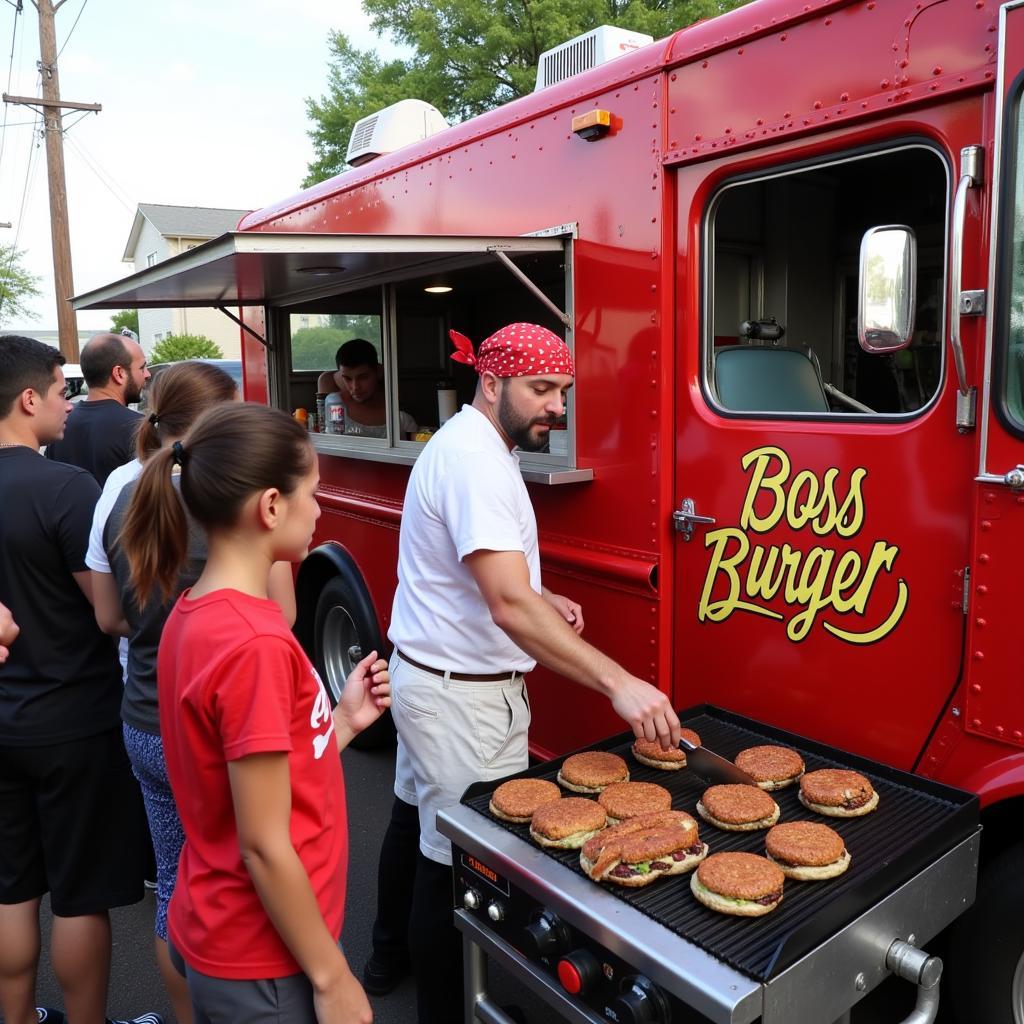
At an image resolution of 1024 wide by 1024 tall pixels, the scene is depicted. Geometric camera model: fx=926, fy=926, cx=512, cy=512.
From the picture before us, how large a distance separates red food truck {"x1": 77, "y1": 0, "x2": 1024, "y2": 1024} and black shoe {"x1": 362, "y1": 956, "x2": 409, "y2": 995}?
897 mm

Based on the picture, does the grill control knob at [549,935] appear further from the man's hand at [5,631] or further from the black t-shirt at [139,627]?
the man's hand at [5,631]

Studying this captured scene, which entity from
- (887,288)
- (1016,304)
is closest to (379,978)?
(887,288)

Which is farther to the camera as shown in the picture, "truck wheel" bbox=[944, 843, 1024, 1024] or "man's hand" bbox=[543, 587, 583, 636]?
"man's hand" bbox=[543, 587, 583, 636]

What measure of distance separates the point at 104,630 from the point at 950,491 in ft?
7.00

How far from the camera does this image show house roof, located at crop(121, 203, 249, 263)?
38.1 m

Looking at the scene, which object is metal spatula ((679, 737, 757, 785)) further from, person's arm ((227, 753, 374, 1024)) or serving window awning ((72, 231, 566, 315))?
serving window awning ((72, 231, 566, 315))

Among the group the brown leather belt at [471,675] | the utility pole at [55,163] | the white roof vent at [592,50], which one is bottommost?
the brown leather belt at [471,675]

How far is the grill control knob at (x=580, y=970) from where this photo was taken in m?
1.72

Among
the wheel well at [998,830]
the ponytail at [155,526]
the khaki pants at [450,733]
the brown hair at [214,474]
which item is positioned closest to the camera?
the brown hair at [214,474]

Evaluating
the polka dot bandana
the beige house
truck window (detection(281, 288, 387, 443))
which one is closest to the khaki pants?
the polka dot bandana

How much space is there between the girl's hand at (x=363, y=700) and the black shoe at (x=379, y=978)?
151 cm

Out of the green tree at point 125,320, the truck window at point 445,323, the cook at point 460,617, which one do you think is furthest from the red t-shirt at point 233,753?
the green tree at point 125,320

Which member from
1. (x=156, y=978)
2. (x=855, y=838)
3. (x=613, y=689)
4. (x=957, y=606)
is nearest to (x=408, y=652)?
(x=613, y=689)

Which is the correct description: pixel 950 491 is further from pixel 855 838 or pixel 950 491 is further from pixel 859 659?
pixel 855 838
